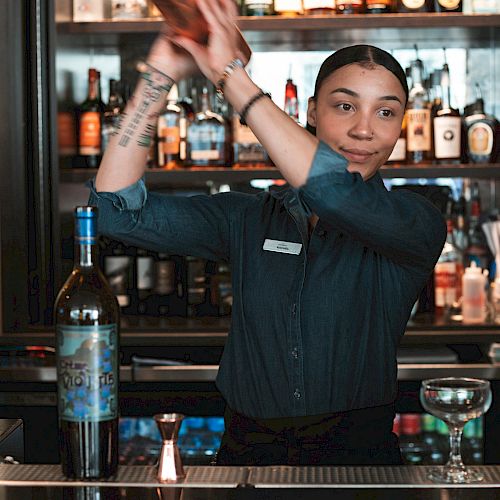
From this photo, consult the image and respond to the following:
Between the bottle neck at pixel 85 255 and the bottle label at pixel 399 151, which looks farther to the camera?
the bottle label at pixel 399 151

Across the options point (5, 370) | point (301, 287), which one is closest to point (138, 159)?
point (301, 287)

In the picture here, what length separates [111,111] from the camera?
296 centimetres

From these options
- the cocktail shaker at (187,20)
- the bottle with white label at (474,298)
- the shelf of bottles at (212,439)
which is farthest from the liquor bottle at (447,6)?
the cocktail shaker at (187,20)

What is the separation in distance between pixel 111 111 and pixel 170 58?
1552 mm

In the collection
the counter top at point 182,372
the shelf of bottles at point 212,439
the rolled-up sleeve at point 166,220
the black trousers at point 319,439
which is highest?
the rolled-up sleeve at point 166,220

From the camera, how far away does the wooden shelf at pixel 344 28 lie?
2.68 metres

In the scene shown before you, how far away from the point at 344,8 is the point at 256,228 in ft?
4.26

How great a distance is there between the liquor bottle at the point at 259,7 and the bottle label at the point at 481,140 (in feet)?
2.29

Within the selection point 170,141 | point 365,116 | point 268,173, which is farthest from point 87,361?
point 170,141

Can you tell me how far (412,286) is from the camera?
1600 mm

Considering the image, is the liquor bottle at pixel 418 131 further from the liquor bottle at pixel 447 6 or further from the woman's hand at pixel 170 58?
the woman's hand at pixel 170 58

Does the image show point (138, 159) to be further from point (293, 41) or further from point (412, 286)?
point (293, 41)

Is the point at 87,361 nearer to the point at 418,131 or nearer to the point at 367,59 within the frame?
the point at 367,59

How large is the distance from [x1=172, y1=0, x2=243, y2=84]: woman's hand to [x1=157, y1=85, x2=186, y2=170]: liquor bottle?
1474 millimetres
